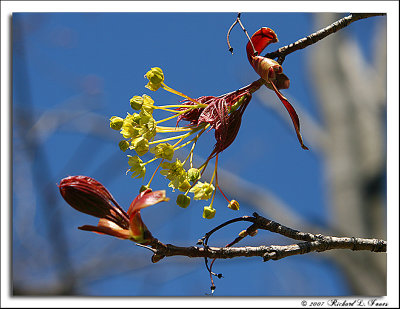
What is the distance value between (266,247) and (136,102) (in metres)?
0.31

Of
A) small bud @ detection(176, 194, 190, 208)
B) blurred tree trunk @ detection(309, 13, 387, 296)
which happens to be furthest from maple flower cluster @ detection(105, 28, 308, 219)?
blurred tree trunk @ detection(309, 13, 387, 296)

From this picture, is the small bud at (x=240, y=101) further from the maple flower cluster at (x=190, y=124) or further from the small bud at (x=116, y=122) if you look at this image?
the small bud at (x=116, y=122)

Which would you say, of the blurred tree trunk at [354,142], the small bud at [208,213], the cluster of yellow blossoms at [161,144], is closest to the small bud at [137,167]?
the cluster of yellow blossoms at [161,144]

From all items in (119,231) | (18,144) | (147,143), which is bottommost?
(119,231)

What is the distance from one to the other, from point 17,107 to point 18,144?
230mm

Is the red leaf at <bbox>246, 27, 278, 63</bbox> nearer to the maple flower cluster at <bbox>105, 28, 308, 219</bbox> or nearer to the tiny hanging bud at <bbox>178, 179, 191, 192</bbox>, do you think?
the maple flower cluster at <bbox>105, 28, 308, 219</bbox>

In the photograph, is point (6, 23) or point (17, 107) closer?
point (6, 23)

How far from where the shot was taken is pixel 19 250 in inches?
114

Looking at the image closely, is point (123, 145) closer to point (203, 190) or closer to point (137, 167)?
point (137, 167)

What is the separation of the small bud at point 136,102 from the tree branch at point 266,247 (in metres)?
0.22

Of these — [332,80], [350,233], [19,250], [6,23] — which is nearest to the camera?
[6,23]

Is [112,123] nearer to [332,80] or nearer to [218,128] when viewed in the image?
[218,128]

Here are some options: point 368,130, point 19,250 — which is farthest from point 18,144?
point 368,130

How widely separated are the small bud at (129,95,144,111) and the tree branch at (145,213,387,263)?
216 millimetres
